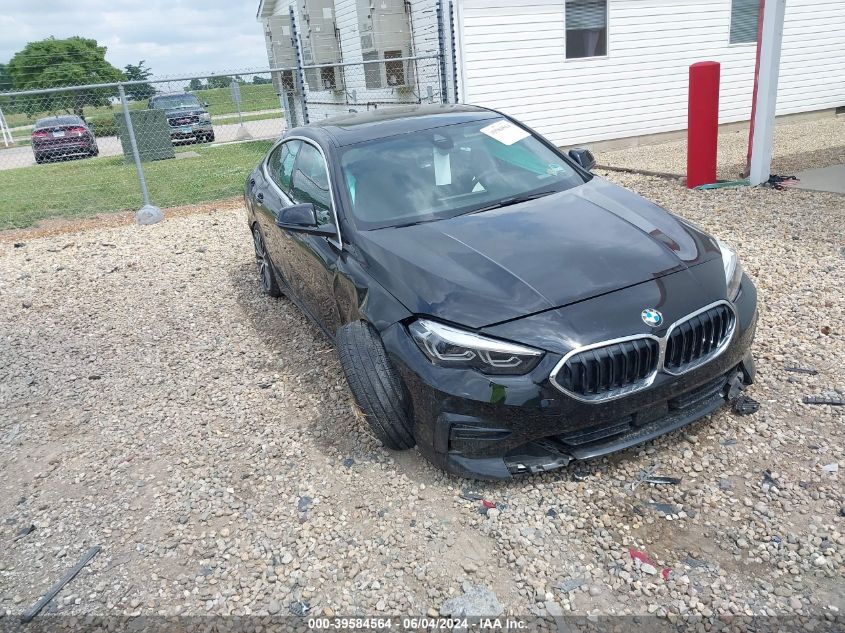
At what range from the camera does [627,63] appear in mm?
12875

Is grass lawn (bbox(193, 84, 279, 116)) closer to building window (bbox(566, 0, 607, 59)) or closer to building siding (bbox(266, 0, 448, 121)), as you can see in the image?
building siding (bbox(266, 0, 448, 121))

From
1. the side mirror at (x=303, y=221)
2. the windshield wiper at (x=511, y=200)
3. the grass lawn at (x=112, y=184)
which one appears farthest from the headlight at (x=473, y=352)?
the grass lawn at (x=112, y=184)

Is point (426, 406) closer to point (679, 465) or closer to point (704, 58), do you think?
point (679, 465)

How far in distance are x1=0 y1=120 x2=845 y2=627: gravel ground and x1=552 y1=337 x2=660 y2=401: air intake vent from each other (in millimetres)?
527

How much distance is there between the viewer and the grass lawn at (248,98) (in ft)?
56.4

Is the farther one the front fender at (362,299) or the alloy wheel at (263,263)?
the alloy wheel at (263,263)

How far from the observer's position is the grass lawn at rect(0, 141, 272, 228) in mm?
11305

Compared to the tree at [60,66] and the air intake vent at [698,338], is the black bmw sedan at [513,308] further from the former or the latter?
the tree at [60,66]

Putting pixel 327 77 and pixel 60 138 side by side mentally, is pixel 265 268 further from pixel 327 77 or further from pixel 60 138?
pixel 60 138

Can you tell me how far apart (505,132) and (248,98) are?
14995mm

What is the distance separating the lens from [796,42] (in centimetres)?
1395

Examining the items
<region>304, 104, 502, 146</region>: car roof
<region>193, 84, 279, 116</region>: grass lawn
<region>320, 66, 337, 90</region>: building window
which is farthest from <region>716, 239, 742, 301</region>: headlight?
<region>320, 66, 337, 90</region>: building window

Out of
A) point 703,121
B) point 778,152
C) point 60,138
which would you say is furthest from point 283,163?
point 60,138

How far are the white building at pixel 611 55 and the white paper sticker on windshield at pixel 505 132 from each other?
756cm
